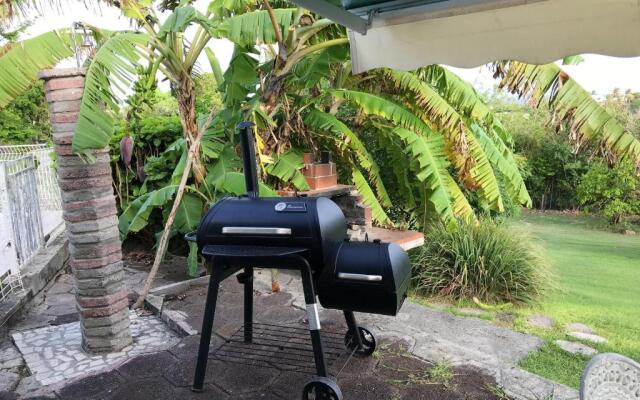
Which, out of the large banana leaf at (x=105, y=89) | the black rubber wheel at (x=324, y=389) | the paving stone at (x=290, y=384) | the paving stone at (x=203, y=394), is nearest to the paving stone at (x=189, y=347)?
the paving stone at (x=203, y=394)

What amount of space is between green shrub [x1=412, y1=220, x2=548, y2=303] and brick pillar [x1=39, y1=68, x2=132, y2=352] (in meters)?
4.10

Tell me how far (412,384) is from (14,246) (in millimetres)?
4483

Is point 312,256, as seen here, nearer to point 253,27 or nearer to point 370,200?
point 253,27

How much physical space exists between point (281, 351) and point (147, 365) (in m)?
1.01

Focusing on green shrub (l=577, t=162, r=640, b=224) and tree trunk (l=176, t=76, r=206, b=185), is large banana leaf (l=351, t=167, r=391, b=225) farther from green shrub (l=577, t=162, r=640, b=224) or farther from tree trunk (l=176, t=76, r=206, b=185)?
green shrub (l=577, t=162, r=640, b=224)

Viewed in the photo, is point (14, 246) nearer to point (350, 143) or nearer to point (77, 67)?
point (77, 67)

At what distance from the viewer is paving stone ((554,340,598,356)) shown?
4221 millimetres

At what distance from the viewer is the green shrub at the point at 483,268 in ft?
20.0

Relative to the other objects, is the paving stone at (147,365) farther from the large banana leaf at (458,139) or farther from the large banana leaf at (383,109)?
the large banana leaf at (458,139)

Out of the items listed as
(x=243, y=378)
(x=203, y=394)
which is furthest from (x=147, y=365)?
(x=243, y=378)

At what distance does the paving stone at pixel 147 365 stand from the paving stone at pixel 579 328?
14.3ft

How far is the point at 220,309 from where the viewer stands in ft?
15.0

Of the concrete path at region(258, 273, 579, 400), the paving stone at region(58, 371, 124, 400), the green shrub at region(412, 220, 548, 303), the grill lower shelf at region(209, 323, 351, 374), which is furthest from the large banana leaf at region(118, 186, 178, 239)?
the green shrub at region(412, 220, 548, 303)

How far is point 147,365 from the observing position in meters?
3.39
